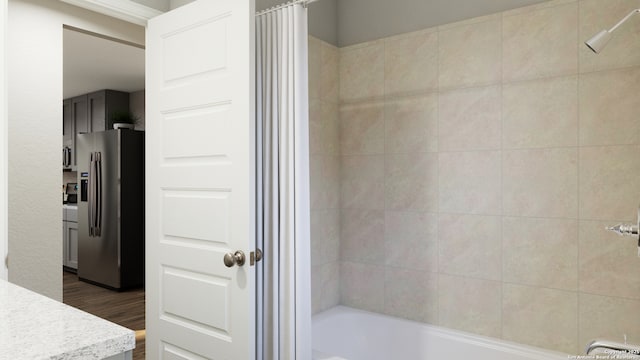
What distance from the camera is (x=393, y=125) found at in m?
2.84

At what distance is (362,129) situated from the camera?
2973mm

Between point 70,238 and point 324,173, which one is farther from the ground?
point 324,173

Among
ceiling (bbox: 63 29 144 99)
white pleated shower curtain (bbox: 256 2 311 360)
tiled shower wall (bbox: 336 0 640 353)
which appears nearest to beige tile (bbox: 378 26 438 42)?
tiled shower wall (bbox: 336 0 640 353)

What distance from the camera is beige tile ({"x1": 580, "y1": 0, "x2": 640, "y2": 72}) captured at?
210cm

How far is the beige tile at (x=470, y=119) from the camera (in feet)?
8.07

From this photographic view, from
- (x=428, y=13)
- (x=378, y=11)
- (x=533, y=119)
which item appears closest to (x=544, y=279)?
(x=533, y=119)

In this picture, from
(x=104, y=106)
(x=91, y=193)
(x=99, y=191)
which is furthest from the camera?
(x=104, y=106)

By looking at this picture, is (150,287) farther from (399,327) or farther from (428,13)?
(428,13)

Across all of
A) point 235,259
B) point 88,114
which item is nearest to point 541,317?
point 235,259

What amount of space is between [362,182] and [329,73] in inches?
30.8

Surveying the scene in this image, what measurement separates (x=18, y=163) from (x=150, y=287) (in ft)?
3.20

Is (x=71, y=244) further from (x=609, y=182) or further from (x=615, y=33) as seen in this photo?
(x=615, y=33)

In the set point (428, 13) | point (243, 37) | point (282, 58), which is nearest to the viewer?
point (243, 37)

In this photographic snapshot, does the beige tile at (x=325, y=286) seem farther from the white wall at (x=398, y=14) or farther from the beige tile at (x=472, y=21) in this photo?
the beige tile at (x=472, y=21)
